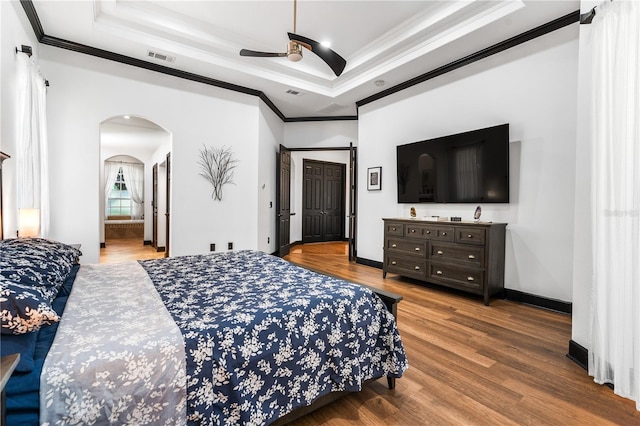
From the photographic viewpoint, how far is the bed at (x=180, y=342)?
104cm

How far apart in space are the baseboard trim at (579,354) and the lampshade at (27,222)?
4300 mm

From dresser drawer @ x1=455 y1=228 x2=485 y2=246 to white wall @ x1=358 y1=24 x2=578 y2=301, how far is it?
44 centimetres

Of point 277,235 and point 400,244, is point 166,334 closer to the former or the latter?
point 400,244

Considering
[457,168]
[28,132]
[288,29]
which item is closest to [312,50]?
[288,29]

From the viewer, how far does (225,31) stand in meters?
3.83

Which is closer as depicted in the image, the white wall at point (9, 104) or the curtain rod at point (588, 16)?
the curtain rod at point (588, 16)

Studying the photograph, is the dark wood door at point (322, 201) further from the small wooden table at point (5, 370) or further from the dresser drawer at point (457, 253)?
the small wooden table at point (5, 370)

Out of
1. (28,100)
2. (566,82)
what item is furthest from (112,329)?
(566,82)

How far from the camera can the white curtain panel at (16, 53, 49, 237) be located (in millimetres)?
2646

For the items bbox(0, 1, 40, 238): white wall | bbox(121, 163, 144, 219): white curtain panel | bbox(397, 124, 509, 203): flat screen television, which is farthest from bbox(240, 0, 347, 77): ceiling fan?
bbox(121, 163, 144, 219): white curtain panel

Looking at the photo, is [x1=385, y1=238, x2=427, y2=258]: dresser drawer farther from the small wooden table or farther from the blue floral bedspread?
the small wooden table

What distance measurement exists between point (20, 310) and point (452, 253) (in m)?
3.76

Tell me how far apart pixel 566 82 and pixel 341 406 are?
145 inches

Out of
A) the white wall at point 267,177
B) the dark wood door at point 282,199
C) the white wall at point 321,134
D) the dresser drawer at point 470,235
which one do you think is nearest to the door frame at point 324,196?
the white wall at point 321,134
